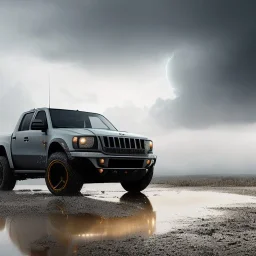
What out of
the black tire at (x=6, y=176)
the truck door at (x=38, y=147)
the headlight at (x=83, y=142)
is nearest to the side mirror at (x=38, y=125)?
the truck door at (x=38, y=147)

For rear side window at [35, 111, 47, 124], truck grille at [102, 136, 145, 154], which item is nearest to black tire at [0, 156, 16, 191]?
rear side window at [35, 111, 47, 124]

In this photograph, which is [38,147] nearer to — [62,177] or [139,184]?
[62,177]

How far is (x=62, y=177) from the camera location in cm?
1010

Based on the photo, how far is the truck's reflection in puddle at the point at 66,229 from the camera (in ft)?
A: 15.0

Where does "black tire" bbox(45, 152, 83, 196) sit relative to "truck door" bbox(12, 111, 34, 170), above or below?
below

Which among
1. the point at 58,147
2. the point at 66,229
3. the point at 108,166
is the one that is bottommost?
the point at 66,229

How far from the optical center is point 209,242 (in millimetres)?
4746

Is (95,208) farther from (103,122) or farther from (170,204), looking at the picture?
(103,122)

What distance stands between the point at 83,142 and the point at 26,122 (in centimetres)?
299

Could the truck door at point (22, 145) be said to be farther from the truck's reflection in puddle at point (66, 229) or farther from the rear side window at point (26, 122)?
the truck's reflection in puddle at point (66, 229)

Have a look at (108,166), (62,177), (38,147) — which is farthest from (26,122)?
(108,166)

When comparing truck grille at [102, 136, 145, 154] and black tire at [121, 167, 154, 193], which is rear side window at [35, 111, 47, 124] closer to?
truck grille at [102, 136, 145, 154]

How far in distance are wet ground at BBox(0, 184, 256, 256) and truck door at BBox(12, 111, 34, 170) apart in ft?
8.40

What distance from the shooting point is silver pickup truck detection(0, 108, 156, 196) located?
9852 millimetres
